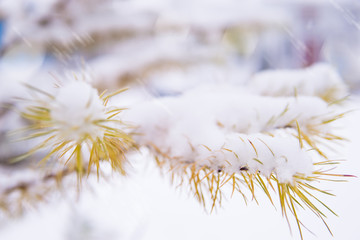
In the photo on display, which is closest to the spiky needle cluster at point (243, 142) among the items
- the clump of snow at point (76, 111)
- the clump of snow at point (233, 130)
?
the clump of snow at point (233, 130)

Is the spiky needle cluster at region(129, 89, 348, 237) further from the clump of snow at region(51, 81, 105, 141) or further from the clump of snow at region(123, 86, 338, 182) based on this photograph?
the clump of snow at region(51, 81, 105, 141)

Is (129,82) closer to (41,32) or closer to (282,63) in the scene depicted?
(41,32)

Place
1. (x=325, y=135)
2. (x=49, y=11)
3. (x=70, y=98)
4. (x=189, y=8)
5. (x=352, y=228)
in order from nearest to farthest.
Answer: (x=70, y=98) → (x=325, y=135) → (x=49, y=11) → (x=352, y=228) → (x=189, y=8)

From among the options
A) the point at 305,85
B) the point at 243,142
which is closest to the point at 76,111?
the point at 243,142

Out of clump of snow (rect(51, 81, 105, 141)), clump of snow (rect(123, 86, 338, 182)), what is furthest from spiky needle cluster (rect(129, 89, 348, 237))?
clump of snow (rect(51, 81, 105, 141))

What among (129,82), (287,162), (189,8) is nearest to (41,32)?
(129,82)
